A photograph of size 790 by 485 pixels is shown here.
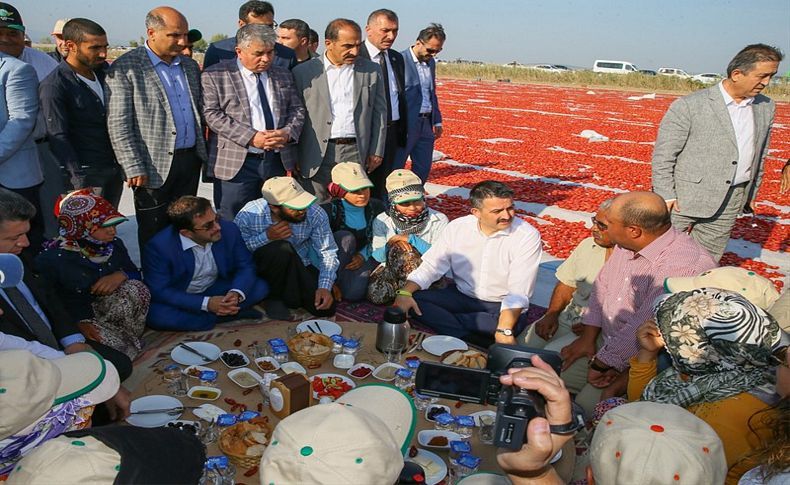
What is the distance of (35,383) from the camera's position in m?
1.79

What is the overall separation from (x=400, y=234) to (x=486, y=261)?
1.10 metres

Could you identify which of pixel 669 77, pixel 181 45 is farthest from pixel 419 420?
pixel 669 77

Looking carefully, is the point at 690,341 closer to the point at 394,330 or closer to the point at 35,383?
the point at 394,330

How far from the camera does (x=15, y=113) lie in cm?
447

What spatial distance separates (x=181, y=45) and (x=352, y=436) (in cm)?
441

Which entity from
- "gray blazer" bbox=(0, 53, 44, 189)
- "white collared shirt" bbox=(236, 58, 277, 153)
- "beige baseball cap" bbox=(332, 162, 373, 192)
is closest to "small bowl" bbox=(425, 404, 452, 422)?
"beige baseball cap" bbox=(332, 162, 373, 192)

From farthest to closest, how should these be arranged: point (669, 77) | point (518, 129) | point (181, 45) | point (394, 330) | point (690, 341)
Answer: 1. point (669, 77)
2. point (518, 129)
3. point (181, 45)
4. point (394, 330)
5. point (690, 341)

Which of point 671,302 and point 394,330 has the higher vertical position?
point 671,302

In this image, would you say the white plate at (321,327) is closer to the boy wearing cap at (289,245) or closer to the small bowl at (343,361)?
the small bowl at (343,361)

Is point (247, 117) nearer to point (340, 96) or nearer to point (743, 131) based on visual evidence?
point (340, 96)

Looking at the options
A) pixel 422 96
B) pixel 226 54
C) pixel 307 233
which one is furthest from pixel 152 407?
pixel 422 96

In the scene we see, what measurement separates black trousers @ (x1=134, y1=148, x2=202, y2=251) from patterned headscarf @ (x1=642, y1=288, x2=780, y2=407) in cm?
421

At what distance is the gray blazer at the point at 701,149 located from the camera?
4793 millimetres

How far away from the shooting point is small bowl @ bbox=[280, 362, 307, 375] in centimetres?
303
